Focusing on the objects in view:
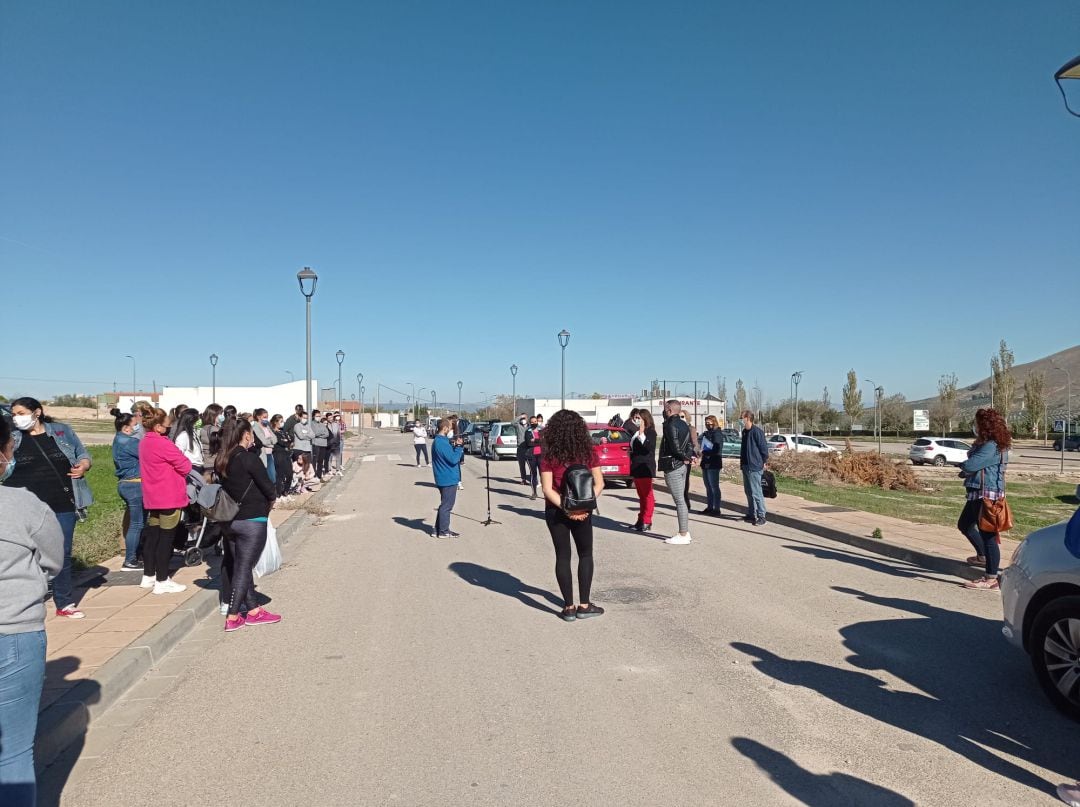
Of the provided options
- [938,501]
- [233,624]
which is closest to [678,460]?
[233,624]

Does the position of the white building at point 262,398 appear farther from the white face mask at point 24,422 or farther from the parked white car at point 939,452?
the white face mask at point 24,422

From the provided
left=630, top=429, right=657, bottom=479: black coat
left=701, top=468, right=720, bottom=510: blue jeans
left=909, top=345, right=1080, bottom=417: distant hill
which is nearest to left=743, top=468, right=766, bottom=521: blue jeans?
left=701, top=468, right=720, bottom=510: blue jeans

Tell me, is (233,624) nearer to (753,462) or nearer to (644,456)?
(644,456)

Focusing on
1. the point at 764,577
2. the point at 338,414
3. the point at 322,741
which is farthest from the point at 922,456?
the point at 322,741

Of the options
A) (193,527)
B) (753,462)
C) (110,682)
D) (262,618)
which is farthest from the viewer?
(753,462)

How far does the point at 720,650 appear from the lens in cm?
587

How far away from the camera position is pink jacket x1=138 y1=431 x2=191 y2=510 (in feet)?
23.9

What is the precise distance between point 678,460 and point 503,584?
143 inches

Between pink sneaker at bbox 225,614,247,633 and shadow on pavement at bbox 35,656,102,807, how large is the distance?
52.8 inches

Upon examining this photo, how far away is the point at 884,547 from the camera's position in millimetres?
10055

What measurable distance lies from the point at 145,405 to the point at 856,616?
23.8 ft

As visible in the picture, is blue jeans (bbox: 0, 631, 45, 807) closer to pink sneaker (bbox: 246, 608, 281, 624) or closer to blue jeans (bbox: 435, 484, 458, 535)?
pink sneaker (bbox: 246, 608, 281, 624)

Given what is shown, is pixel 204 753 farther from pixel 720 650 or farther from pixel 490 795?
pixel 720 650

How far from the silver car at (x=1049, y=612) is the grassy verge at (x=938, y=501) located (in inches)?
266
